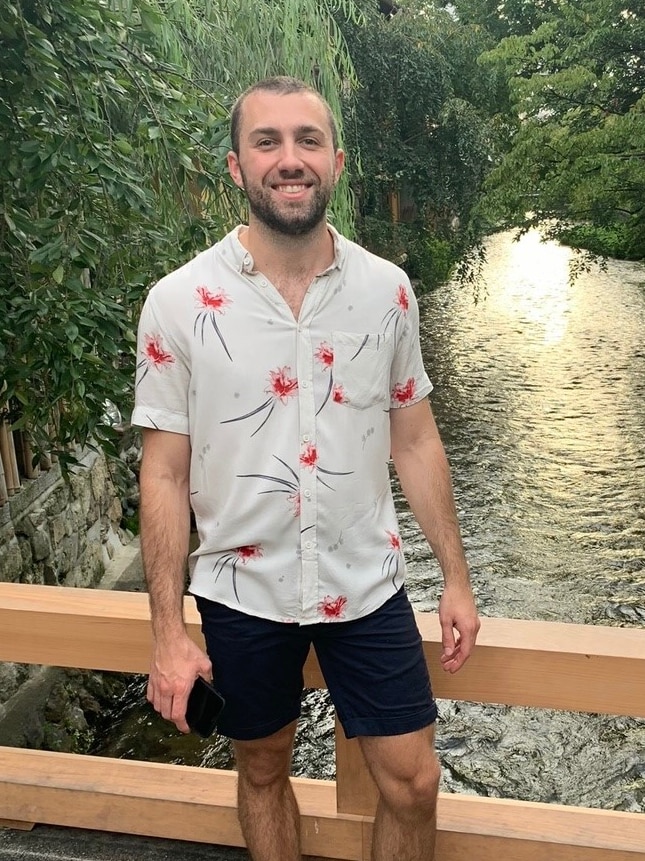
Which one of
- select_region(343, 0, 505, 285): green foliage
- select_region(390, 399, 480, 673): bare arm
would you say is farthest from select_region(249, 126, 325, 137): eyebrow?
select_region(343, 0, 505, 285): green foliage

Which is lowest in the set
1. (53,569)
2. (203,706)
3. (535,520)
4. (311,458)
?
(535,520)

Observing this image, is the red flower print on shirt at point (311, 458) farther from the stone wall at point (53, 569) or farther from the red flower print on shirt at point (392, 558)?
the stone wall at point (53, 569)

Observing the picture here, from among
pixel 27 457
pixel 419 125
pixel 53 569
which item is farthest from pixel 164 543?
pixel 419 125

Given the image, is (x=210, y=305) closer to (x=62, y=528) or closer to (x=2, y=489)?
(x=2, y=489)

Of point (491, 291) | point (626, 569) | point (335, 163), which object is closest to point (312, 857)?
point (335, 163)

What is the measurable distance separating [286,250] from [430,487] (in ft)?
1.50

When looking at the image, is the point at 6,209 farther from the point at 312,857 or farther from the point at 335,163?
the point at 312,857

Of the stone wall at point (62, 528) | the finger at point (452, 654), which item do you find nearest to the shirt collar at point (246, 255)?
the finger at point (452, 654)

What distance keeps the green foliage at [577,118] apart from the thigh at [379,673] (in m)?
9.28

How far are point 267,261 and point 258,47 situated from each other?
13.5ft

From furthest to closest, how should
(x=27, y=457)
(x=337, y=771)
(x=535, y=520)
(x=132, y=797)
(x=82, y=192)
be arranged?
(x=535, y=520) → (x=27, y=457) → (x=82, y=192) → (x=132, y=797) → (x=337, y=771)

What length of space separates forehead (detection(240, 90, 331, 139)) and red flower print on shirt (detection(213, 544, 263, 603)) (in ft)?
2.09

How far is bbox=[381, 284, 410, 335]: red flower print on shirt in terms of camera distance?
4.50 feet

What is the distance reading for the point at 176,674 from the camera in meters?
1.28
